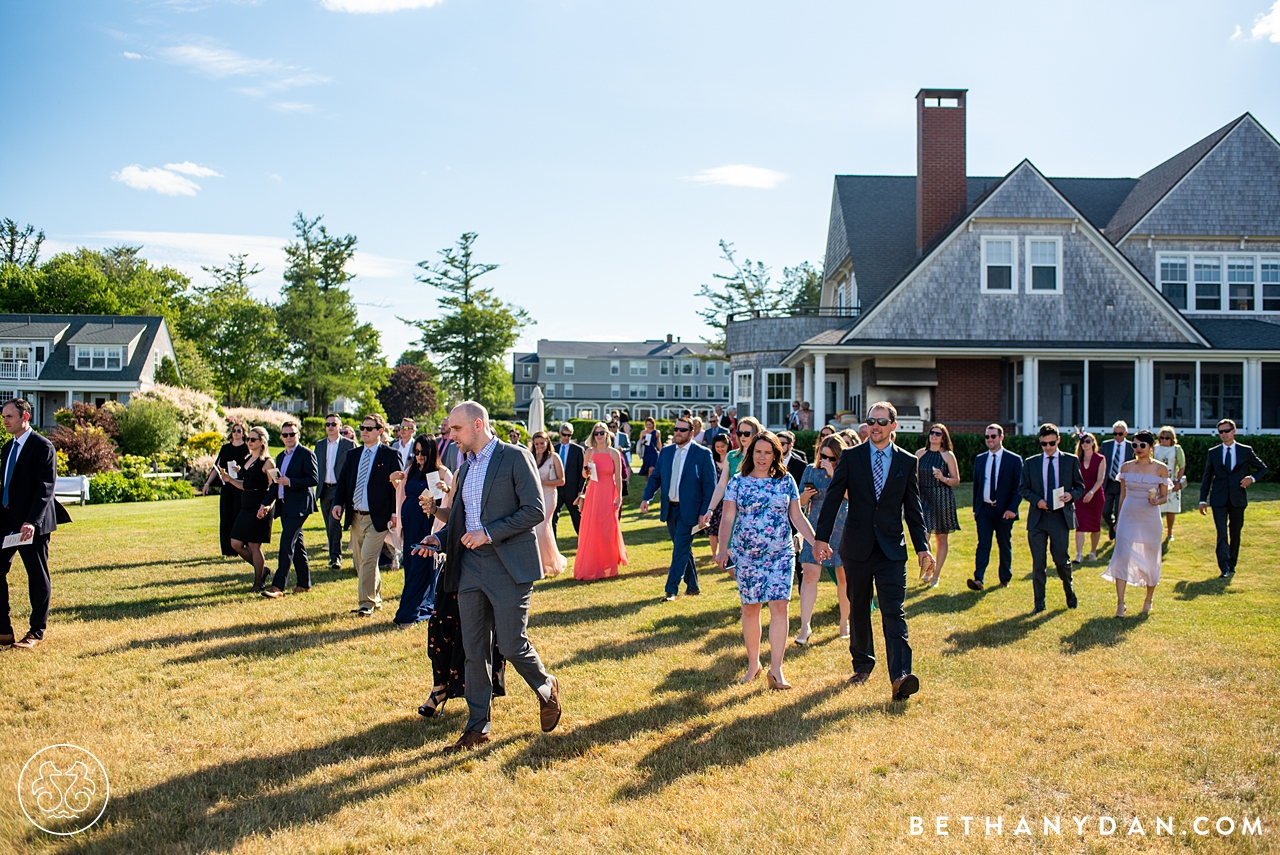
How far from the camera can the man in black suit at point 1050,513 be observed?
30.0 ft

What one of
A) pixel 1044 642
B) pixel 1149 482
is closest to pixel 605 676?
pixel 1044 642

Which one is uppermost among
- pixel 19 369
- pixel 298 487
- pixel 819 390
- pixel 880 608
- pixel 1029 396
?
pixel 19 369

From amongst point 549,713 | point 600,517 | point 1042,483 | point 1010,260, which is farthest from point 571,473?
point 1010,260

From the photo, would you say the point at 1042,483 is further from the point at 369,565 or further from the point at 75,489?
the point at 75,489

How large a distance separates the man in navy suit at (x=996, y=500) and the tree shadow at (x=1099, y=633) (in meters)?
1.72

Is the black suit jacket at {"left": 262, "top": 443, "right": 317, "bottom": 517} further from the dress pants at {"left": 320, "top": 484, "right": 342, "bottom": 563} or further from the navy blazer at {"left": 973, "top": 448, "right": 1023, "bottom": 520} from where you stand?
the navy blazer at {"left": 973, "top": 448, "right": 1023, "bottom": 520}

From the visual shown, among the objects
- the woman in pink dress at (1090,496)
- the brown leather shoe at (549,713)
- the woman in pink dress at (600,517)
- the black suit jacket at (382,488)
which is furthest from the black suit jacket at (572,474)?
the brown leather shoe at (549,713)

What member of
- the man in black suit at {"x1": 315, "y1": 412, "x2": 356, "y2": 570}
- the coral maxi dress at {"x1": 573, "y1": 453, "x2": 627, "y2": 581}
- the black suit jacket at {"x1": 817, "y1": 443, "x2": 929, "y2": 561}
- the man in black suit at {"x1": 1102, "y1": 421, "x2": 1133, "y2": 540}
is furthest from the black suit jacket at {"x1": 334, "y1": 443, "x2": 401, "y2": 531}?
the man in black suit at {"x1": 1102, "y1": 421, "x2": 1133, "y2": 540}

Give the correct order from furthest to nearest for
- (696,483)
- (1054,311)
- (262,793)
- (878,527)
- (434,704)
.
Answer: (1054,311)
(696,483)
(878,527)
(434,704)
(262,793)

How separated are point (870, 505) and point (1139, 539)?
4.01m

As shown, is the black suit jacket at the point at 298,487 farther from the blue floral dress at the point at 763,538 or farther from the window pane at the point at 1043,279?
the window pane at the point at 1043,279

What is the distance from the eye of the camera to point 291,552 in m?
10.2

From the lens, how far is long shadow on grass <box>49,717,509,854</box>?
14.2ft

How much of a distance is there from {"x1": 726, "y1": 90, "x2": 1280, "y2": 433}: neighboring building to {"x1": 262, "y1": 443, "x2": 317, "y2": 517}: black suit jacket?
16996mm
